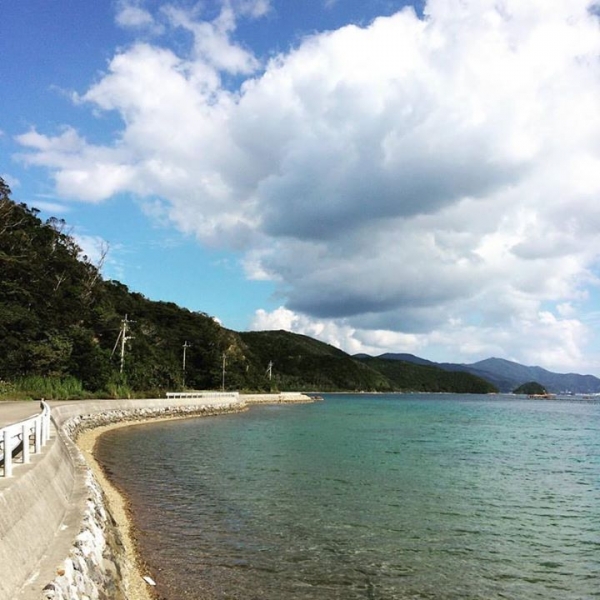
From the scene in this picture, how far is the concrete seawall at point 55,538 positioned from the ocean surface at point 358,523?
149 cm

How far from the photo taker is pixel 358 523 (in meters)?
16.1

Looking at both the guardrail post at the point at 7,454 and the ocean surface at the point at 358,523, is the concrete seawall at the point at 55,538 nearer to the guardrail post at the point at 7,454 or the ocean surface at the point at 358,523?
the guardrail post at the point at 7,454

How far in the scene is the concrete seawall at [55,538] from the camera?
23.7 feet

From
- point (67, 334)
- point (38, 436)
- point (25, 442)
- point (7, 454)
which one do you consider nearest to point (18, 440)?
point (38, 436)

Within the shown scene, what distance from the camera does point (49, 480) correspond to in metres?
11.6

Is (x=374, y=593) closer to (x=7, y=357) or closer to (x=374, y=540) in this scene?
(x=374, y=540)

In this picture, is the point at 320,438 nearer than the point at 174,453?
No

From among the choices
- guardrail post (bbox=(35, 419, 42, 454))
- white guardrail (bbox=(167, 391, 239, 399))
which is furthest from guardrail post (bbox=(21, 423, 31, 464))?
white guardrail (bbox=(167, 391, 239, 399))

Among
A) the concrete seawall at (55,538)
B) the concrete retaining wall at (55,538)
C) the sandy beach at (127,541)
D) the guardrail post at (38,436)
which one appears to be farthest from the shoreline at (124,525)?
the guardrail post at (38,436)

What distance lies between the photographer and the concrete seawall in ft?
23.7

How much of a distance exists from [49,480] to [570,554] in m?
13.2

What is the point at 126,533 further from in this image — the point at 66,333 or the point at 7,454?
the point at 66,333

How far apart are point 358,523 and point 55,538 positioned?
943 cm

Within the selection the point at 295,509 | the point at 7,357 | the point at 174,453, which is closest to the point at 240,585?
the point at 295,509
